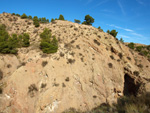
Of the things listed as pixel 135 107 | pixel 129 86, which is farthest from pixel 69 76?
pixel 129 86

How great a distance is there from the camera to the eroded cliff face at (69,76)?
1337 centimetres

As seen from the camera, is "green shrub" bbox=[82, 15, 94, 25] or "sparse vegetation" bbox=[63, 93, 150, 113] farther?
"green shrub" bbox=[82, 15, 94, 25]

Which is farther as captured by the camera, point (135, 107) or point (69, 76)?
point (69, 76)

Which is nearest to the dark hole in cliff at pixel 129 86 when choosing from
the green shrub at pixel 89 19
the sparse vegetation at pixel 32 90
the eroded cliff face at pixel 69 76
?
the eroded cliff face at pixel 69 76

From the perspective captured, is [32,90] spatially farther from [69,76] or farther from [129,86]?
[129,86]

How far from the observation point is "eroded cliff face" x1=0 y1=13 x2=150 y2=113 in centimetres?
1337

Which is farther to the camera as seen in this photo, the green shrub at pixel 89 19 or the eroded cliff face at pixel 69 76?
the green shrub at pixel 89 19

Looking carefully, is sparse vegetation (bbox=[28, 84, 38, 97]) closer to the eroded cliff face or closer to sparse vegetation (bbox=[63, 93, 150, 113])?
the eroded cliff face

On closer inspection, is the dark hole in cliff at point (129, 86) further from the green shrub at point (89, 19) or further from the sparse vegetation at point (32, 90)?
the green shrub at point (89, 19)

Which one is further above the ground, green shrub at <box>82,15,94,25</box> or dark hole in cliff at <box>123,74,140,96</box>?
green shrub at <box>82,15,94,25</box>

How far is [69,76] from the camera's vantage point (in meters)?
16.8

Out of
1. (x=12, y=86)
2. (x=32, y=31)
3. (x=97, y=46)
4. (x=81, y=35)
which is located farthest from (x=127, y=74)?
(x=32, y=31)

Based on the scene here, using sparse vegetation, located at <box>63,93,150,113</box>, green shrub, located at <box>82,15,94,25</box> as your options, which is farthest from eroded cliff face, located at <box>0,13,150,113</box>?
green shrub, located at <box>82,15,94,25</box>

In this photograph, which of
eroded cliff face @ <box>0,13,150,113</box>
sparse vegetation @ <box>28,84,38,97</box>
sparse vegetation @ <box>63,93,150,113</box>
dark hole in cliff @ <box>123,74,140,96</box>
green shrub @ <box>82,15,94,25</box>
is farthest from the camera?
green shrub @ <box>82,15,94,25</box>
